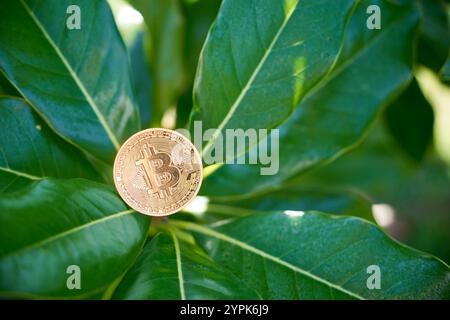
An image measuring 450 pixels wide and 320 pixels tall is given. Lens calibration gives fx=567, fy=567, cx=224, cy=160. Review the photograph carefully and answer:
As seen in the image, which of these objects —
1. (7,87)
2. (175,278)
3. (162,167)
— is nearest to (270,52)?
(162,167)

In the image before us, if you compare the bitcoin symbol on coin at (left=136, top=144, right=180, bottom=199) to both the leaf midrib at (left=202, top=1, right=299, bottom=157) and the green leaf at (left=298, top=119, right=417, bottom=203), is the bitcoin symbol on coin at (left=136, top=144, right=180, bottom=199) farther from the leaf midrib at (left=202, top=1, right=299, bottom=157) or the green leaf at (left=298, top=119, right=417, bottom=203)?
the green leaf at (left=298, top=119, right=417, bottom=203)

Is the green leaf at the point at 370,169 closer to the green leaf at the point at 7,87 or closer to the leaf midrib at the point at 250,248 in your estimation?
the leaf midrib at the point at 250,248

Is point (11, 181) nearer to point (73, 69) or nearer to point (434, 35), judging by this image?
point (73, 69)

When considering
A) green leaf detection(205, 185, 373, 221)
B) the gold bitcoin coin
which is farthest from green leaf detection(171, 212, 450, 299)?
green leaf detection(205, 185, 373, 221)

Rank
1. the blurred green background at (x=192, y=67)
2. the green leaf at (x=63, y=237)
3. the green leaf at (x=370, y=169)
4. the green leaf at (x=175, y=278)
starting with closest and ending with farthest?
the green leaf at (x=63, y=237)
the green leaf at (x=175, y=278)
the blurred green background at (x=192, y=67)
the green leaf at (x=370, y=169)

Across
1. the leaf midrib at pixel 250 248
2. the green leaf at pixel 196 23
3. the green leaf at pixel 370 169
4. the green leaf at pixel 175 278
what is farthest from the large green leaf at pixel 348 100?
the green leaf at pixel 370 169
